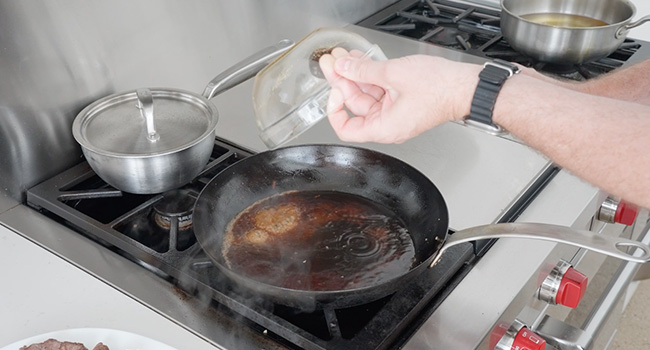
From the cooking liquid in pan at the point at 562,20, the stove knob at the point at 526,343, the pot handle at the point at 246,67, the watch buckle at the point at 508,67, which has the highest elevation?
the watch buckle at the point at 508,67

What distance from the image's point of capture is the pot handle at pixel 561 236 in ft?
2.63

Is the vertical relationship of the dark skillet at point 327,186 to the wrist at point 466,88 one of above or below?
below

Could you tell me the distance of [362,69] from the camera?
3.02ft

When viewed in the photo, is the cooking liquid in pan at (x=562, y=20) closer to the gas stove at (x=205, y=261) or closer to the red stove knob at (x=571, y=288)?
the gas stove at (x=205, y=261)

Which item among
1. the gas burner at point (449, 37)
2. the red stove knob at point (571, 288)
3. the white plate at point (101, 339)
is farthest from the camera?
the gas burner at point (449, 37)

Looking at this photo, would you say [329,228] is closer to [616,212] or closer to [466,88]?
[466,88]

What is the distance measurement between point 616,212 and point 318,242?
0.57 metres

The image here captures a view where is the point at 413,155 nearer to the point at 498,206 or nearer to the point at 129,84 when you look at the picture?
the point at 498,206

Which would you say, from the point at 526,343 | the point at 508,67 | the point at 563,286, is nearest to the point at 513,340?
the point at 526,343

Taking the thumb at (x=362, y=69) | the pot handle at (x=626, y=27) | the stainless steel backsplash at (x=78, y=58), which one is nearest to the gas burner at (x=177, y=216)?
the stainless steel backsplash at (x=78, y=58)

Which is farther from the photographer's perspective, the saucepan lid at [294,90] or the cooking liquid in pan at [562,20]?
the cooking liquid in pan at [562,20]

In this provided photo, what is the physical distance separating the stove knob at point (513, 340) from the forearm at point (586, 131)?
0.74 feet

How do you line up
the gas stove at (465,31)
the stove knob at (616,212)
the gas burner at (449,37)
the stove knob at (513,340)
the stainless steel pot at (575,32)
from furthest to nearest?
the gas burner at (449,37), the gas stove at (465,31), the stainless steel pot at (575,32), the stove knob at (616,212), the stove knob at (513,340)

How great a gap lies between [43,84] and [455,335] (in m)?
0.78
